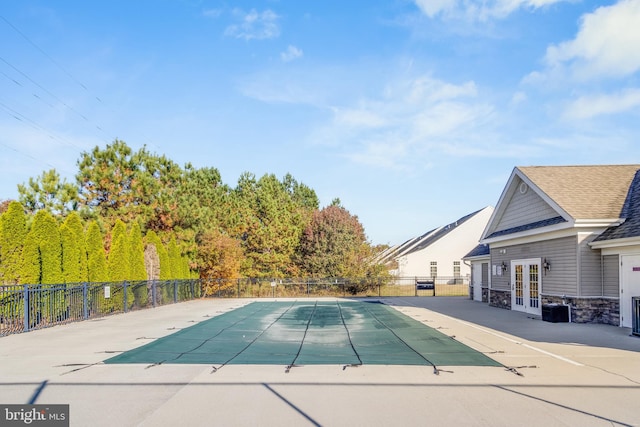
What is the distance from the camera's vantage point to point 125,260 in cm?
2198

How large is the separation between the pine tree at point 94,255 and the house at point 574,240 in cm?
1640

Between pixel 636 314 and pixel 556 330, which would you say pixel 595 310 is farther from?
pixel 636 314

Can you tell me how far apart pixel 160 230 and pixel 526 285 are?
20487mm

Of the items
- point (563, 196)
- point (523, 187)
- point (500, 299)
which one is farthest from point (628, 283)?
point (500, 299)

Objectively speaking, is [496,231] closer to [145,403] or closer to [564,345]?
[564,345]

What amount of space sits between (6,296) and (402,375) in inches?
429

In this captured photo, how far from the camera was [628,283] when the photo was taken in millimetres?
14320

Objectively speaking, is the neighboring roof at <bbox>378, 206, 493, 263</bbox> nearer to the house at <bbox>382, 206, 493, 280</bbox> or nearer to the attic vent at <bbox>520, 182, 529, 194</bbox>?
the house at <bbox>382, 206, 493, 280</bbox>

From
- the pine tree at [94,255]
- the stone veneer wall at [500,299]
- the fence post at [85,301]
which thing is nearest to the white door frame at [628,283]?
the stone veneer wall at [500,299]

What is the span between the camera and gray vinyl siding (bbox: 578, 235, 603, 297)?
15656 millimetres

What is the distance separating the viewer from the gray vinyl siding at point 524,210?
18.4 m

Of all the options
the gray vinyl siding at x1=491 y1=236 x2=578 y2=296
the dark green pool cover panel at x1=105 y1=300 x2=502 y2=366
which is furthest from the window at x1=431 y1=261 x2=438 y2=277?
the dark green pool cover panel at x1=105 y1=300 x2=502 y2=366

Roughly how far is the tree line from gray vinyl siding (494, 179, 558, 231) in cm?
1471

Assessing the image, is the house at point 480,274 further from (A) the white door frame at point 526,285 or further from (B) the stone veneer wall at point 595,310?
(B) the stone veneer wall at point 595,310
